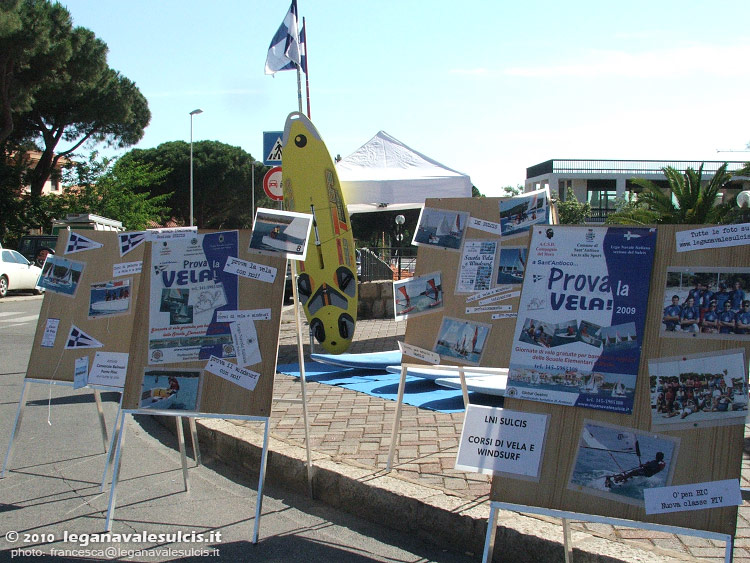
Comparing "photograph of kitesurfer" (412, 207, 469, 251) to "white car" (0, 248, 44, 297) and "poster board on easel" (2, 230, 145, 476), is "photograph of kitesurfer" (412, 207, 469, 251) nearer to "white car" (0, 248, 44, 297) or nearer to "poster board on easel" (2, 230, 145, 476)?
"poster board on easel" (2, 230, 145, 476)

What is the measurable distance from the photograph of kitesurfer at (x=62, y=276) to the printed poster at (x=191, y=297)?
1232mm

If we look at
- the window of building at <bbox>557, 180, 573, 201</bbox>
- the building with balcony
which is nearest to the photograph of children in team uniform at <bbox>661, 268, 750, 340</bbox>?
the building with balcony

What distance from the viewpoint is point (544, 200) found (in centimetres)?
462

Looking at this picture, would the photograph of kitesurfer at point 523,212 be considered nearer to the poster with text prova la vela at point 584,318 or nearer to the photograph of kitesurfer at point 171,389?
the poster with text prova la vela at point 584,318

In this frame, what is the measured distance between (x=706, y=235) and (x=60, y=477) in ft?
14.3

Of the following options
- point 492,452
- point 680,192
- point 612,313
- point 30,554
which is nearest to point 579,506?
point 492,452

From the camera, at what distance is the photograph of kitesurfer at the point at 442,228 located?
4891 millimetres

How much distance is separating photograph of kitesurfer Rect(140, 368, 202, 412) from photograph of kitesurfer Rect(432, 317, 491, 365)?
1.55 metres

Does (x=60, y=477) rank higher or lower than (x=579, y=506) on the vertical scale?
lower

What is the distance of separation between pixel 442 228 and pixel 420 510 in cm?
185

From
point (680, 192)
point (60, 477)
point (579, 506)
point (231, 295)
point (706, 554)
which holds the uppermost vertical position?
point (680, 192)

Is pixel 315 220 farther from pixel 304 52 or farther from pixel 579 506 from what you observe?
pixel 579 506

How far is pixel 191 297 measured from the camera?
13.9 feet

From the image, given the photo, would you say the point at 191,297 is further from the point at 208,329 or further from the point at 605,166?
the point at 605,166
